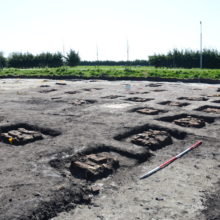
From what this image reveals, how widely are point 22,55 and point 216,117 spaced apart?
1738 inches

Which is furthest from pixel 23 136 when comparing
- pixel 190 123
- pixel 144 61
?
pixel 144 61

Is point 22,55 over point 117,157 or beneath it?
over

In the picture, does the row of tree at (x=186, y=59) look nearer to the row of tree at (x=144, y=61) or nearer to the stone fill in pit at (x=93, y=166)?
the row of tree at (x=144, y=61)

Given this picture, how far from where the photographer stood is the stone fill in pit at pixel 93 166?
458 cm

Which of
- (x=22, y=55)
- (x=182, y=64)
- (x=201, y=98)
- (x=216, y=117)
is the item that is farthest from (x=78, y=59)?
(x=216, y=117)

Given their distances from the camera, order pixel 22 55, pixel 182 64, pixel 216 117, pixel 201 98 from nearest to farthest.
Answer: pixel 216 117
pixel 201 98
pixel 182 64
pixel 22 55

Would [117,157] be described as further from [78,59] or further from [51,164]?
[78,59]

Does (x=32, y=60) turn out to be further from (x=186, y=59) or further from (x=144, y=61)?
(x=186, y=59)

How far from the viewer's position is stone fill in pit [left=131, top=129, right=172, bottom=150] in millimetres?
6117

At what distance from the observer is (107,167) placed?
189 inches

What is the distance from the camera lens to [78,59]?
145ft

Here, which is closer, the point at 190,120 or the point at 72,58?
the point at 190,120

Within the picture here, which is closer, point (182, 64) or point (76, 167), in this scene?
point (76, 167)

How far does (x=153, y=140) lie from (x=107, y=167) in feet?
5.99
